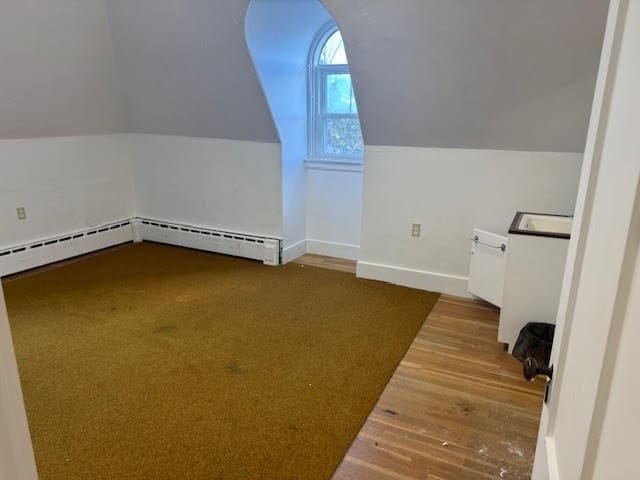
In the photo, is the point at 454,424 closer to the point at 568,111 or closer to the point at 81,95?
the point at 568,111

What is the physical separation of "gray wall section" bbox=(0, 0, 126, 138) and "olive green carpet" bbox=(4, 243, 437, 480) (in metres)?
1.27

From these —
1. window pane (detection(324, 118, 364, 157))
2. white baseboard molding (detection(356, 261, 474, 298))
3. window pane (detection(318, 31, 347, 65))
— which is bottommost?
white baseboard molding (detection(356, 261, 474, 298))

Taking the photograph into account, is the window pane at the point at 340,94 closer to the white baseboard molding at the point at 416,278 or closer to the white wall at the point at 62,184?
the white baseboard molding at the point at 416,278

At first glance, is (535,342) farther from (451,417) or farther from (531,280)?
(451,417)

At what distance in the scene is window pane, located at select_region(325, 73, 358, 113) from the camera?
4.10 metres

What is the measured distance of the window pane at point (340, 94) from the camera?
4.10 meters

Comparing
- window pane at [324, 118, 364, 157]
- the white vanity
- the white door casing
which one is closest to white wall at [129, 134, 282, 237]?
window pane at [324, 118, 364, 157]

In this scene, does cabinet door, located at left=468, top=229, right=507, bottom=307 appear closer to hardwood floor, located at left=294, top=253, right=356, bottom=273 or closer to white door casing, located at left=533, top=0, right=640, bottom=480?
hardwood floor, located at left=294, top=253, right=356, bottom=273

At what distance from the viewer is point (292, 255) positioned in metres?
4.38

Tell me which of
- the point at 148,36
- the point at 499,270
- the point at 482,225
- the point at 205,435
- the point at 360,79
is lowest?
the point at 205,435

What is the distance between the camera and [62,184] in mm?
4195

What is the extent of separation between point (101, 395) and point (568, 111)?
3.03 metres

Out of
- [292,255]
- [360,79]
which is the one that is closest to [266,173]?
[292,255]

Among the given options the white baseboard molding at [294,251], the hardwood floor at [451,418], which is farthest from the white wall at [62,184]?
the hardwood floor at [451,418]
